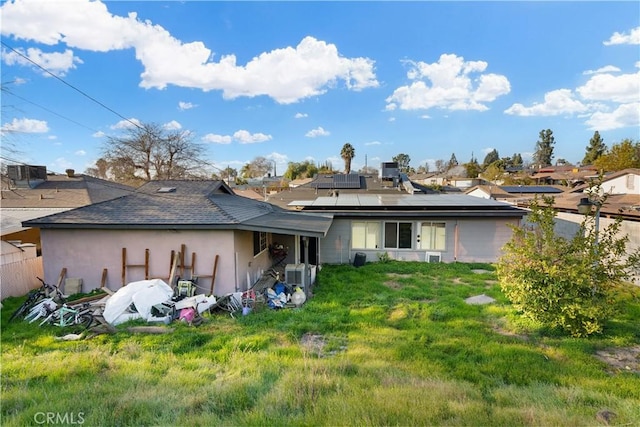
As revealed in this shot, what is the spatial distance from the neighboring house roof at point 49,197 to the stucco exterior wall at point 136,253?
24.4 ft

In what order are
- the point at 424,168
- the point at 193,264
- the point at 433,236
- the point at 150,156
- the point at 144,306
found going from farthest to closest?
the point at 424,168 < the point at 150,156 < the point at 433,236 < the point at 193,264 < the point at 144,306

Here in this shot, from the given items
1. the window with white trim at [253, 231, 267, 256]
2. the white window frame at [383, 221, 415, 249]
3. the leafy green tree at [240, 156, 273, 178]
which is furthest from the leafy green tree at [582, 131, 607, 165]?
the window with white trim at [253, 231, 267, 256]

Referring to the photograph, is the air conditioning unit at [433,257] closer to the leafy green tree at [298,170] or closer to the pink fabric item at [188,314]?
the pink fabric item at [188,314]

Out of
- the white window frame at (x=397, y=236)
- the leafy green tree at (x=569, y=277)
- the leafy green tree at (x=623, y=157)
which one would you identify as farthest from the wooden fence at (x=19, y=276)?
the leafy green tree at (x=623, y=157)

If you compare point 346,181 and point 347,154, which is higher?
point 347,154

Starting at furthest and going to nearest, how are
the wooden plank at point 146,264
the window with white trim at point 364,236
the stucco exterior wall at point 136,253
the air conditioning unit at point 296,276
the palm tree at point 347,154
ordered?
the palm tree at point 347,154, the window with white trim at point 364,236, the air conditioning unit at point 296,276, the wooden plank at point 146,264, the stucco exterior wall at point 136,253

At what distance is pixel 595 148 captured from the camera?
6275cm

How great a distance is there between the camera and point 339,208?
45.1ft

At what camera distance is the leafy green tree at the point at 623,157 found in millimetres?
33281

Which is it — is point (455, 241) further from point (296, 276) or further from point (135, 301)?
point (135, 301)

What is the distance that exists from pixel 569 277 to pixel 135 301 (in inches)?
363

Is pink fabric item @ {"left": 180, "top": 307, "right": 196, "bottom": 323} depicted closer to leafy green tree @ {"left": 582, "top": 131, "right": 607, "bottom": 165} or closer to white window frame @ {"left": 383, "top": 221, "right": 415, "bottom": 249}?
white window frame @ {"left": 383, "top": 221, "right": 415, "bottom": 249}

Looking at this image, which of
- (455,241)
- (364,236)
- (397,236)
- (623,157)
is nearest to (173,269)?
(364,236)

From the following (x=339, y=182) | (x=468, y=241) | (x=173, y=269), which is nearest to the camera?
(x=173, y=269)
